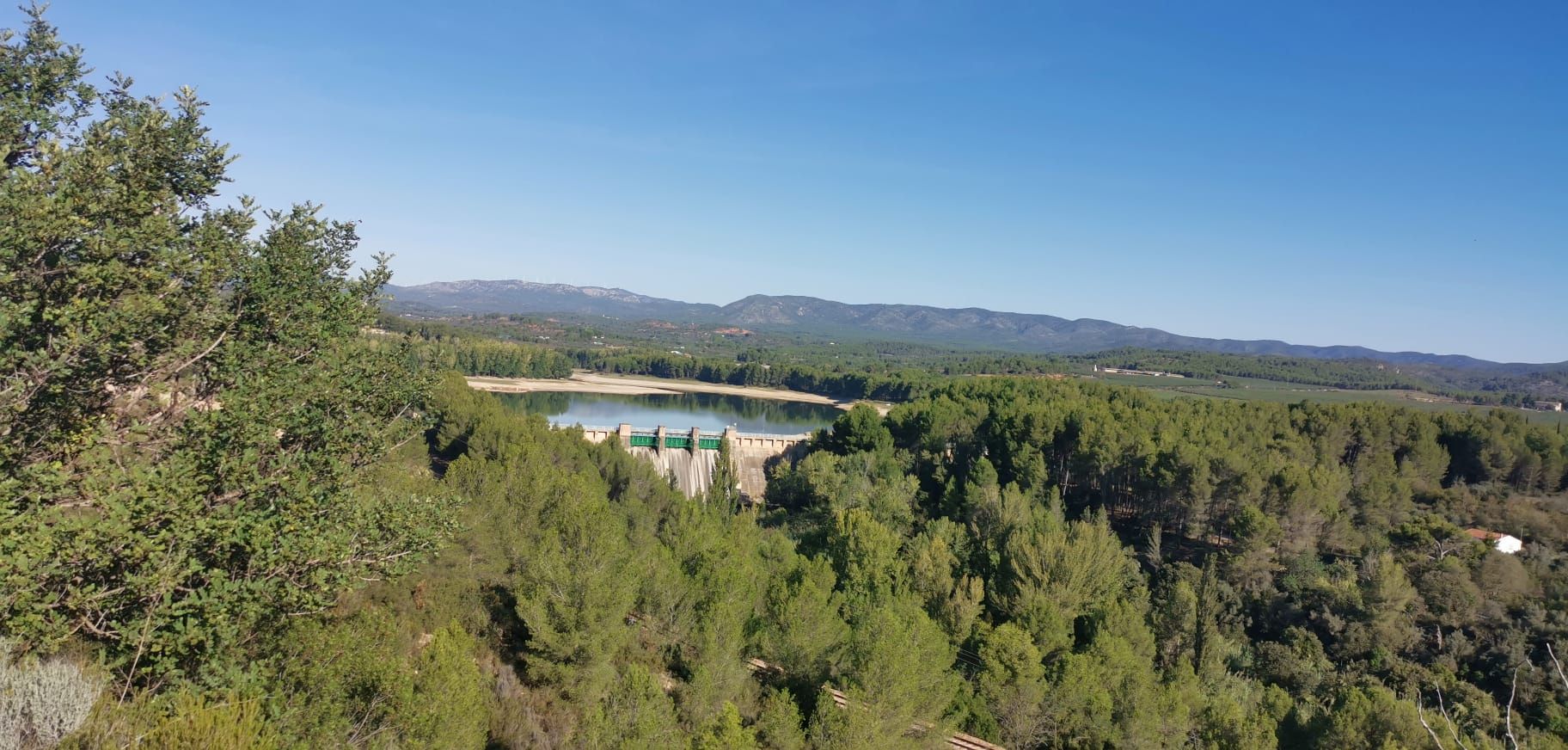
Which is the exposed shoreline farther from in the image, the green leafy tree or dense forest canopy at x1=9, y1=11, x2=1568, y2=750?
the green leafy tree

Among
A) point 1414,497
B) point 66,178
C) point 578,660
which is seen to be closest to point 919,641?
point 578,660

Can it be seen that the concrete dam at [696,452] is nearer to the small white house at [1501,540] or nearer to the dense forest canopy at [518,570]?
the dense forest canopy at [518,570]

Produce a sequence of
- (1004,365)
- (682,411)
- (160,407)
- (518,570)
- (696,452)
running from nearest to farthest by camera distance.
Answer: (160,407), (518,570), (696,452), (682,411), (1004,365)

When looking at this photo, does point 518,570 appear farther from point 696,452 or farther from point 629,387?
point 629,387

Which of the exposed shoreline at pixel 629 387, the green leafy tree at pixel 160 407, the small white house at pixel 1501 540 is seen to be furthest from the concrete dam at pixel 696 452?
the green leafy tree at pixel 160 407

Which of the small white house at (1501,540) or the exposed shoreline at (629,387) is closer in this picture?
the small white house at (1501,540)

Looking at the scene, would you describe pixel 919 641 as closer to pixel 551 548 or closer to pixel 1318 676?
pixel 551 548

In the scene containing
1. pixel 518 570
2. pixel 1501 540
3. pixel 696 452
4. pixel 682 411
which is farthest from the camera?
pixel 682 411

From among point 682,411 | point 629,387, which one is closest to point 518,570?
point 682,411
